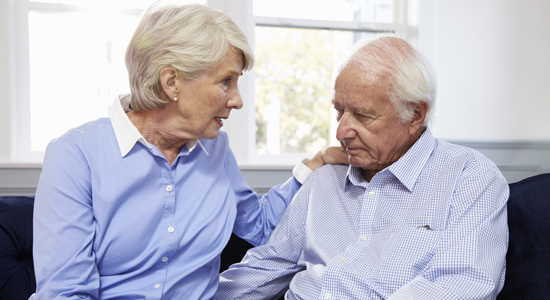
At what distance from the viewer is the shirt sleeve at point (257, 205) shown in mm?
1463

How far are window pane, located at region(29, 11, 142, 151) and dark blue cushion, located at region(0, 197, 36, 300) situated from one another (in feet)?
4.11

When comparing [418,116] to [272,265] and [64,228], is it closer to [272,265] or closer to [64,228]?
[272,265]

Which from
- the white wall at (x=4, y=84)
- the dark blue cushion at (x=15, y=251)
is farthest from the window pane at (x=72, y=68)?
the dark blue cushion at (x=15, y=251)

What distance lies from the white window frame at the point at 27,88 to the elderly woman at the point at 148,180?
4.79ft

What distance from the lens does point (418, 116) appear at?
4.17ft

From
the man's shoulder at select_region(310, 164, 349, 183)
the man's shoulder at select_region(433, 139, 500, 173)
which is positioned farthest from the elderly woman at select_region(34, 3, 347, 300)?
the man's shoulder at select_region(433, 139, 500, 173)

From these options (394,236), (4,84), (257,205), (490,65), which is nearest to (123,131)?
(257,205)

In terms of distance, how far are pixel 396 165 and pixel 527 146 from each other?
1746 millimetres

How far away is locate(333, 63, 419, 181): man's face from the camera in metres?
1.21

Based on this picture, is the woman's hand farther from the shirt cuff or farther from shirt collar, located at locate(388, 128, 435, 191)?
shirt collar, located at locate(388, 128, 435, 191)

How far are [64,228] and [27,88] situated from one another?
194 cm

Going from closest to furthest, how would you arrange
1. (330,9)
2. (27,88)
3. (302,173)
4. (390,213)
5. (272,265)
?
1. (390,213)
2. (272,265)
3. (302,173)
4. (27,88)
5. (330,9)

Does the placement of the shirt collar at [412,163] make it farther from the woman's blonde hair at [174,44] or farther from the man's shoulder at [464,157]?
the woman's blonde hair at [174,44]

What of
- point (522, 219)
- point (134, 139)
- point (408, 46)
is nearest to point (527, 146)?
point (522, 219)
